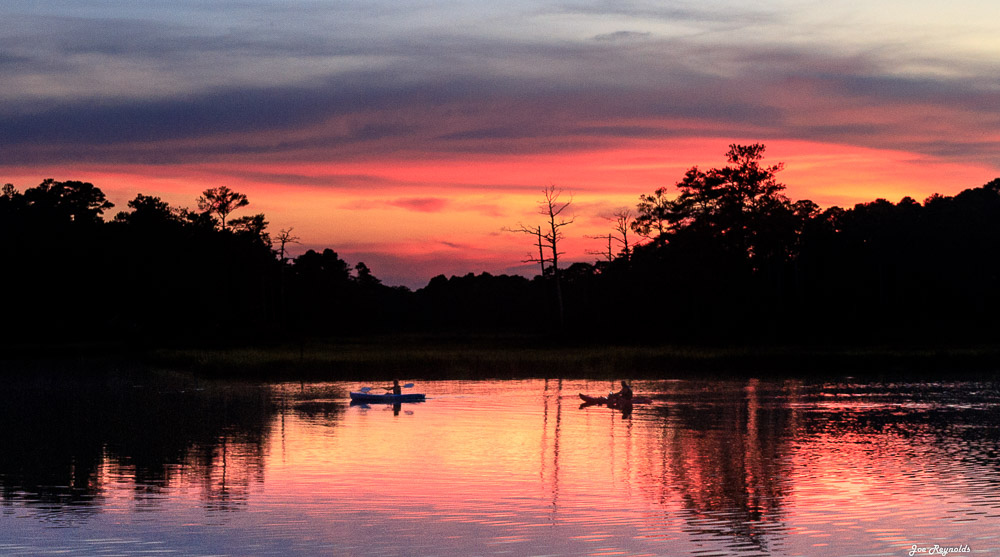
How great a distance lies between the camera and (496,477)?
2411 cm

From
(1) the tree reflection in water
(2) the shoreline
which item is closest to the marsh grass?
(2) the shoreline

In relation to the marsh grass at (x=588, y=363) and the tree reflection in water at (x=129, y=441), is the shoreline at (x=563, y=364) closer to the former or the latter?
the marsh grass at (x=588, y=363)

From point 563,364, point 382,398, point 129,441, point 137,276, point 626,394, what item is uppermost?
point 137,276

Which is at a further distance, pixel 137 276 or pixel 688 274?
pixel 137 276

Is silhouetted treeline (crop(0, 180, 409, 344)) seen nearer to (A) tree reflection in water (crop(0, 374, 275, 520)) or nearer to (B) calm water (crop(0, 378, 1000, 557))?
(A) tree reflection in water (crop(0, 374, 275, 520))

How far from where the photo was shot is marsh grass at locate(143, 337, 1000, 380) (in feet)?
189

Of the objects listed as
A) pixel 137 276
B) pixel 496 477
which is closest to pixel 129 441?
pixel 496 477

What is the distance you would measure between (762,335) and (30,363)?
172 feet

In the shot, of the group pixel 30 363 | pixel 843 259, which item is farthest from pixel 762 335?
pixel 30 363

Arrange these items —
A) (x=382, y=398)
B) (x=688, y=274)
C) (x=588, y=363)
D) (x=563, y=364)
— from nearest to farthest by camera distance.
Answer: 1. (x=382, y=398)
2. (x=563, y=364)
3. (x=588, y=363)
4. (x=688, y=274)

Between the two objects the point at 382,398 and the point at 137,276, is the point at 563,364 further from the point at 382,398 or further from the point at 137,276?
the point at 137,276
